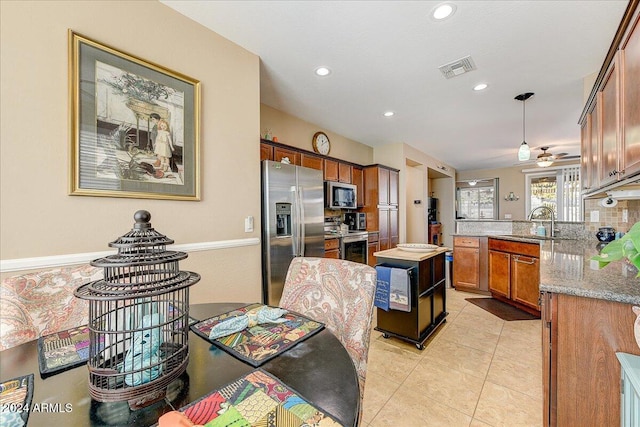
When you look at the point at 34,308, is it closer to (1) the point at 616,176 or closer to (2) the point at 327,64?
(2) the point at 327,64

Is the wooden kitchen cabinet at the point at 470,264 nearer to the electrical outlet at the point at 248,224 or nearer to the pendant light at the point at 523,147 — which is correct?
the pendant light at the point at 523,147

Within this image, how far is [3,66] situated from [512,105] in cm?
470

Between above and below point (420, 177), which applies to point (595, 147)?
below

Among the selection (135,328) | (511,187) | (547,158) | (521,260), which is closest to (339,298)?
(135,328)

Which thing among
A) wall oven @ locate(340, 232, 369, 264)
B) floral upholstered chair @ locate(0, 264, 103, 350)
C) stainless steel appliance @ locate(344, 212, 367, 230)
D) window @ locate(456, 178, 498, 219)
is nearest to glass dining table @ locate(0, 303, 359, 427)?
floral upholstered chair @ locate(0, 264, 103, 350)

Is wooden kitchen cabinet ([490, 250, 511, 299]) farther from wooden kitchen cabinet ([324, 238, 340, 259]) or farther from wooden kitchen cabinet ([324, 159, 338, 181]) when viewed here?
wooden kitchen cabinet ([324, 159, 338, 181])

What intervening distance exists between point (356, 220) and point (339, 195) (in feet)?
2.59

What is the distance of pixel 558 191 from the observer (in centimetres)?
718

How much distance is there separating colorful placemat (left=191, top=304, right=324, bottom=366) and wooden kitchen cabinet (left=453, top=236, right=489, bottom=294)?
3798 millimetres

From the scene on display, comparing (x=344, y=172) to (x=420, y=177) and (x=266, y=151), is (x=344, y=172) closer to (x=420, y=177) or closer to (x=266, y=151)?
(x=266, y=151)

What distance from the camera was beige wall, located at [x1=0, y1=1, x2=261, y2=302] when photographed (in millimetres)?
1309

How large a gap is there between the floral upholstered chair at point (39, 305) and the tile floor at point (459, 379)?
1.62 m

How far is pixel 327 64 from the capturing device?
2.56 metres

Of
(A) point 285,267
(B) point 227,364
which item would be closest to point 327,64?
(A) point 285,267
